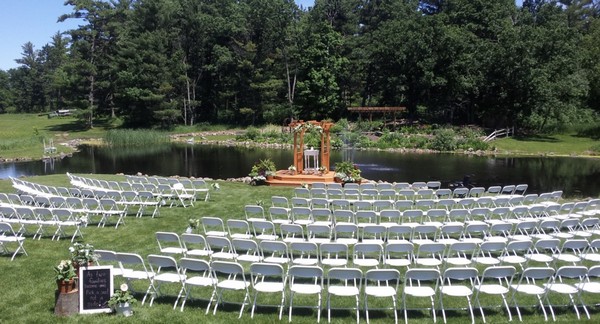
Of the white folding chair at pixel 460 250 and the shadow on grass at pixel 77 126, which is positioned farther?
the shadow on grass at pixel 77 126

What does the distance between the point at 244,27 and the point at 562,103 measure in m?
36.5

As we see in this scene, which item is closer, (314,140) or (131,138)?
(314,140)

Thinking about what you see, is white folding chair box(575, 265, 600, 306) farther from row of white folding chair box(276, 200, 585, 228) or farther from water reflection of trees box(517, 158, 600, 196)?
water reflection of trees box(517, 158, 600, 196)

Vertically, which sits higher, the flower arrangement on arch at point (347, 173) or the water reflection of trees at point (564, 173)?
the flower arrangement on arch at point (347, 173)

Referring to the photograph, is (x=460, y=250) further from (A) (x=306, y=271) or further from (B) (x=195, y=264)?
(B) (x=195, y=264)

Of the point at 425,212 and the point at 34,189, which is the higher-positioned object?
the point at 425,212

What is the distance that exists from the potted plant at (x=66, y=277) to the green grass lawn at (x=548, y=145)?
37901mm

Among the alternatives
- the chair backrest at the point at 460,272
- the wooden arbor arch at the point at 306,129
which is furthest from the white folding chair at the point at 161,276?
the wooden arbor arch at the point at 306,129

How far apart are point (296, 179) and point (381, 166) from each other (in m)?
11.6

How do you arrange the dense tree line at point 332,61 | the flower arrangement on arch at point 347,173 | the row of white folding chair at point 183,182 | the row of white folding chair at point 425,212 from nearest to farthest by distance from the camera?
the row of white folding chair at point 425,212 < the row of white folding chair at point 183,182 < the flower arrangement on arch at point 347,173 < the dense tree line at point 332,61

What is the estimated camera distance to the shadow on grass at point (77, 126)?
58.6 m

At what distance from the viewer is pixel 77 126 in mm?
60469

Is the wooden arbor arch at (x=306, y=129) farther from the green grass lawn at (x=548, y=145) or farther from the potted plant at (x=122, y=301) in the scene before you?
the green grass lawn at (x=548, y=145)

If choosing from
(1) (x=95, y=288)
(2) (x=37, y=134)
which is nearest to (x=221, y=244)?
(1) (x=95, y=288)
